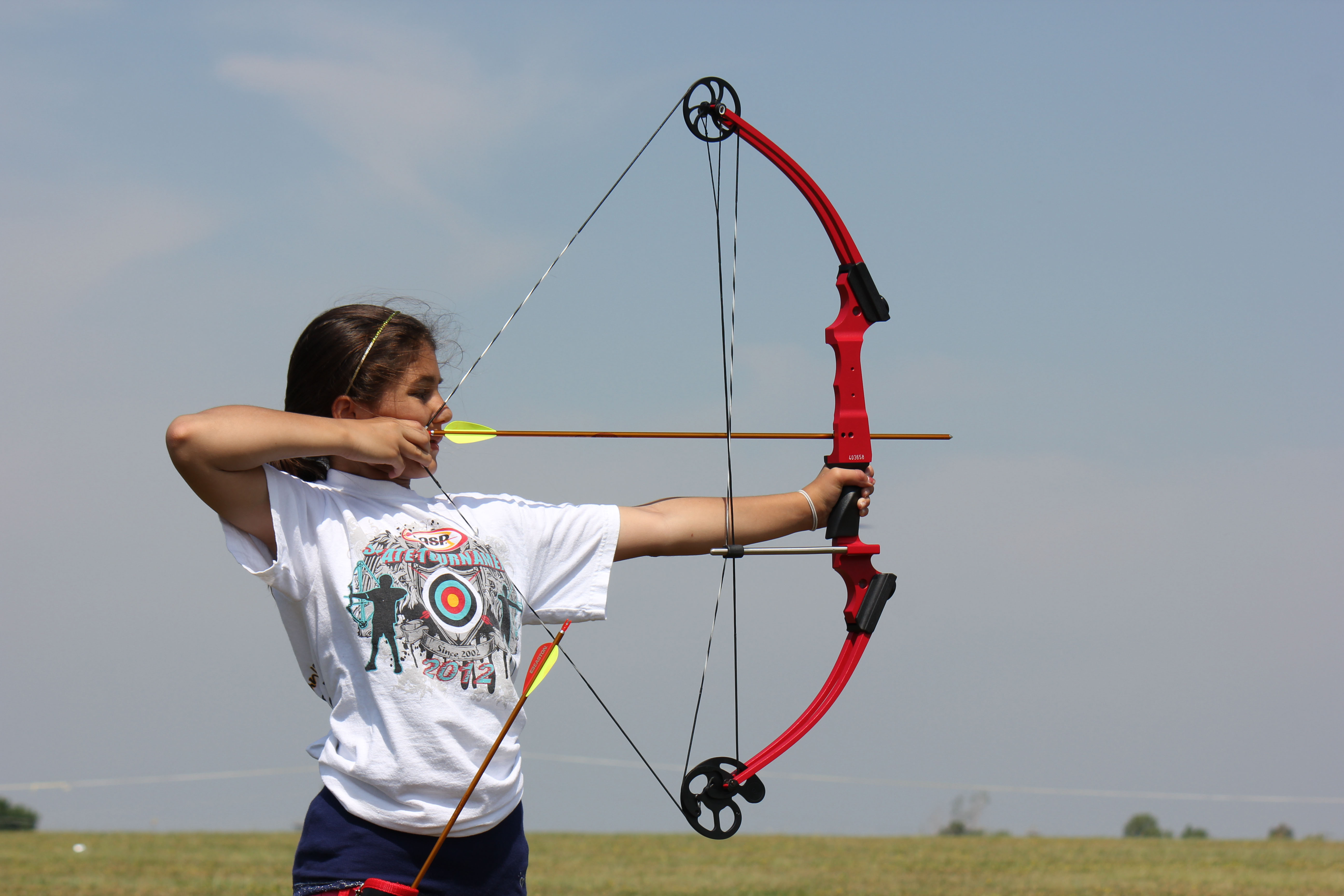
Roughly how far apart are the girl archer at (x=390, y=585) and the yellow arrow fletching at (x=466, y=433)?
0.05 m

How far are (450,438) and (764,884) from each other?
3443mm

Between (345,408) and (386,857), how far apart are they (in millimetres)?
708

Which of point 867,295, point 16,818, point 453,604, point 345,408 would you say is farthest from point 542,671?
point 16,818

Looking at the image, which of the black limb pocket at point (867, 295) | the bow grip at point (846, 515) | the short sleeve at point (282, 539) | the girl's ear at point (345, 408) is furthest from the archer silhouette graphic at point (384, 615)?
the black limb pocket at point (867, 295)

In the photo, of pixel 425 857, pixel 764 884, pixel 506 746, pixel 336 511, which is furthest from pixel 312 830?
pixel 764 884

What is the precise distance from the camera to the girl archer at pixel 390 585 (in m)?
1.72

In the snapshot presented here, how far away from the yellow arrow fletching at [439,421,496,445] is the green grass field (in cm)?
305

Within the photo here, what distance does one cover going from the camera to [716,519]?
83.4 inches

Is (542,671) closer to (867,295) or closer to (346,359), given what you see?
(346,359)

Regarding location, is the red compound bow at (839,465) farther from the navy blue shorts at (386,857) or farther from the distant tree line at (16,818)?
the distant tree line at (16,818)

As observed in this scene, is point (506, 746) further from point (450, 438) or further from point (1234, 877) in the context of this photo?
point (1234, 877)

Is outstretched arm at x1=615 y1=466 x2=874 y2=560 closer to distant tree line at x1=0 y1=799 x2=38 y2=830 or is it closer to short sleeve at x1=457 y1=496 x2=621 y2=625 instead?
short sleeve at x1=457 y1=496 x2=621 y2=625

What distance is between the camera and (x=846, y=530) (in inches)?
87.8

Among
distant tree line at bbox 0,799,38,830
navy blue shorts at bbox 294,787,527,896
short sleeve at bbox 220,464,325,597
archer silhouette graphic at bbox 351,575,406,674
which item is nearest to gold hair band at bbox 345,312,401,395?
short sleeve at bbox 220,464,325,597
